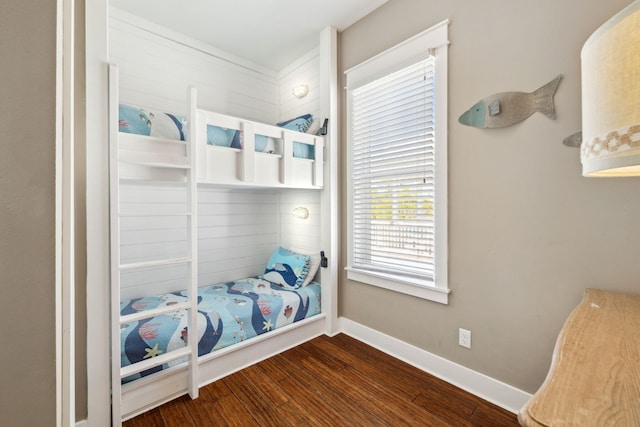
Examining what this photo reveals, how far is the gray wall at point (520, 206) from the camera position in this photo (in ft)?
4.39

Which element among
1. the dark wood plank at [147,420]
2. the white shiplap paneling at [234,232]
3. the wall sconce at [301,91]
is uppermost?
the wall sconce at [301,91]

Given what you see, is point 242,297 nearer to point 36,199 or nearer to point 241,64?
point 36,199

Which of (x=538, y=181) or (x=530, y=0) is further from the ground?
(x=530, y=0)

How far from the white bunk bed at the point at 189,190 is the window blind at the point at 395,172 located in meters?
0.62

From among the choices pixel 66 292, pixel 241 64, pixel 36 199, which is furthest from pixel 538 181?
pixel 241 64

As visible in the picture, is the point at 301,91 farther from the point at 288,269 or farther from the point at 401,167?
the point at 288,269

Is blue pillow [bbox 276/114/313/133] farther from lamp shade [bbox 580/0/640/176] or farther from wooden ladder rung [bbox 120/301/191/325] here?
lamp shade [bbox 580/0/640/176]

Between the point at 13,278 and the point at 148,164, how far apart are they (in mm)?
1127

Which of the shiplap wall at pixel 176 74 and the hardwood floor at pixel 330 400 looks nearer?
the hardwood floor at pixel 330 400

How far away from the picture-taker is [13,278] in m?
0.60

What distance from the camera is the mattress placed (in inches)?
66.2

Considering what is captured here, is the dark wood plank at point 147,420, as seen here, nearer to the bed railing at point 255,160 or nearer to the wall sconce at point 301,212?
the bed railing at point 255,160

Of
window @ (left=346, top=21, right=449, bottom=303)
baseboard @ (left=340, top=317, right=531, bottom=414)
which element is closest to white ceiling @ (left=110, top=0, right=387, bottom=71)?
window @ (left=346, top=21, right=449, bottom=303)

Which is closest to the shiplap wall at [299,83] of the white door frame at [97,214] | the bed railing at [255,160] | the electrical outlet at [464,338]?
the bed railing at [255,160]
